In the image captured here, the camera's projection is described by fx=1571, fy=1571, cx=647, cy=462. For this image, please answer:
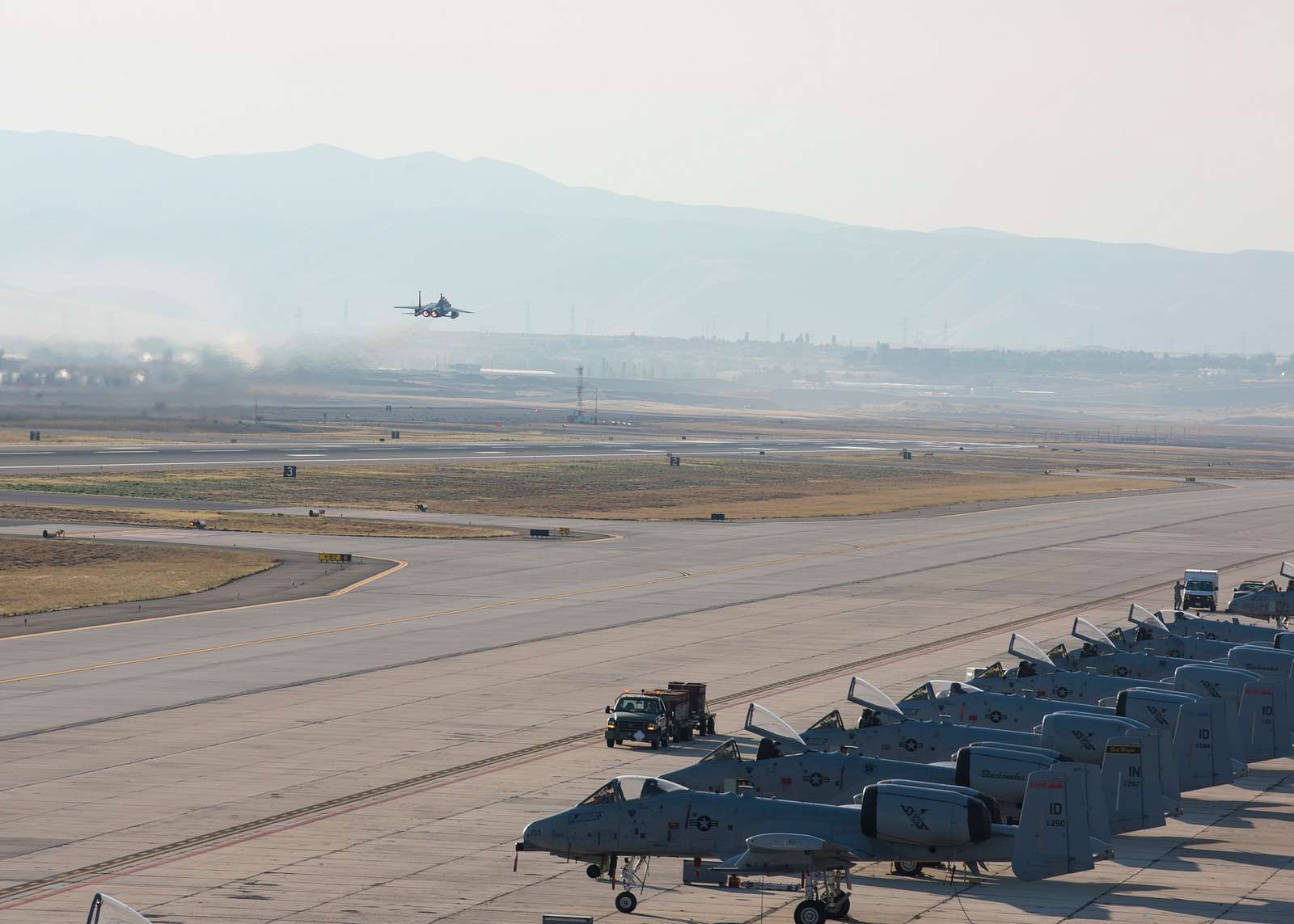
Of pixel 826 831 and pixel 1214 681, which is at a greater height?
pixel 1214 681

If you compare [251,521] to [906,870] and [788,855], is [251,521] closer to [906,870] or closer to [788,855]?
[906,870]

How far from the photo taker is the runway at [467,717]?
34094 millimetres

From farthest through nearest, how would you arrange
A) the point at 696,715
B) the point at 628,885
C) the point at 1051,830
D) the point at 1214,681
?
1. the point at 696,715
2. the point at 1214,681
3. the point at 628,885
4. the point at 1051,830

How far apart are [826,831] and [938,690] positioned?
15002 mm

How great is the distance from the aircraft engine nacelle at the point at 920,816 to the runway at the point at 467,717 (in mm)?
2392

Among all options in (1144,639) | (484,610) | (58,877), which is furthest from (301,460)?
(58,877)

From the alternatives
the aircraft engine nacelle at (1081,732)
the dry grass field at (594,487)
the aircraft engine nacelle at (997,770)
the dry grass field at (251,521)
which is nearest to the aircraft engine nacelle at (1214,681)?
the aircraft engine nacelle at (1081,732)

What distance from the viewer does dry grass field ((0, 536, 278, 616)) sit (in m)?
81.2

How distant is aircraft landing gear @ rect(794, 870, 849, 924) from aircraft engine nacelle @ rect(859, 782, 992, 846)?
122 centimetres

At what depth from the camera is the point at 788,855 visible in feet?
99.7

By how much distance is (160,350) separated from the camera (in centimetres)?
13025

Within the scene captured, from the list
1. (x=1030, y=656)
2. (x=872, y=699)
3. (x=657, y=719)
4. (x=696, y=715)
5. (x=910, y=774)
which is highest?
(x=872, y=699)

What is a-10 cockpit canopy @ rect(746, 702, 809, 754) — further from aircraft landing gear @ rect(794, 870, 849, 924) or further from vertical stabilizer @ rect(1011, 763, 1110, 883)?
vertical stabilizer @ rect(1011, 763, 1110, 883)

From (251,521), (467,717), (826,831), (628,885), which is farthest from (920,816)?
(251,521)
